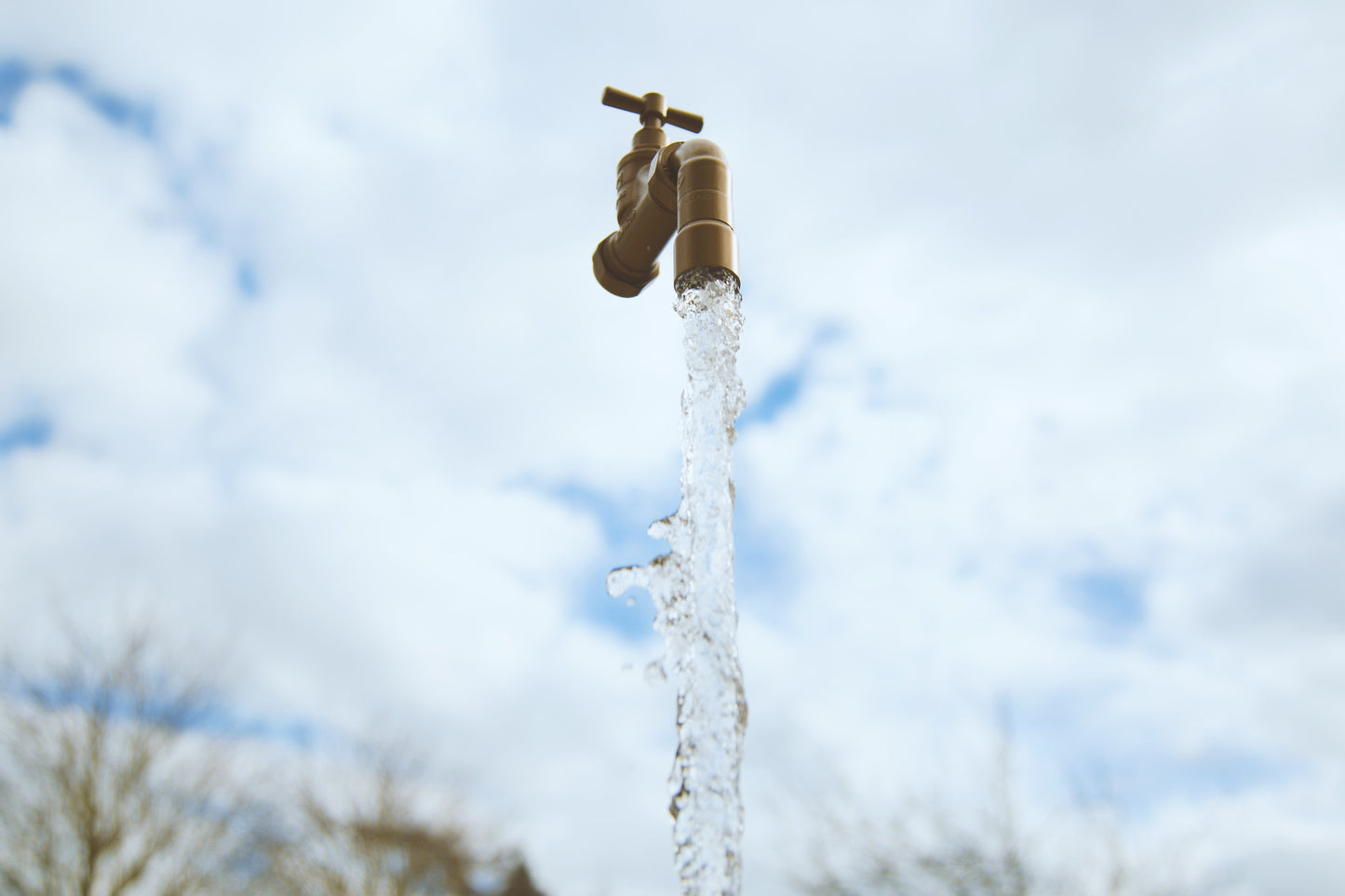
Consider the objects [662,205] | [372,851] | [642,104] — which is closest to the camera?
[662,205]

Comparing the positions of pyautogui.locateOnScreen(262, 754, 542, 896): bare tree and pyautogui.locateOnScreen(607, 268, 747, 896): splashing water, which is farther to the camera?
pyautogui.locateOnScreen(262, 754, 542, 896): bare tree

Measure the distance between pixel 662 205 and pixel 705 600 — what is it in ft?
3.20

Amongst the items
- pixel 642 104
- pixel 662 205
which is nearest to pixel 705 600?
pixel 662 205

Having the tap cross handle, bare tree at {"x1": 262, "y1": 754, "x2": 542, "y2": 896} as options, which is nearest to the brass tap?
the tap cross handle

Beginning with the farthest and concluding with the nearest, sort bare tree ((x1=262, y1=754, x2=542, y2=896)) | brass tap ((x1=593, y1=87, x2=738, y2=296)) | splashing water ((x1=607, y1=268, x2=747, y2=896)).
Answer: bare tree ((x1=262, y1=754, x2=542, y2=896)), brass tap ((x1=593, y1=87, x2=738, y2=296)), splashing water ((x1=607, y1=268, x2=747, y2=896))

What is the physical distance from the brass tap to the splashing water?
0.07 m

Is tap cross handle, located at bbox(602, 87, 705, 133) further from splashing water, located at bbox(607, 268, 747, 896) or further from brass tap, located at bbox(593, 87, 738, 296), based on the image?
splashing water, located at bbox(607, 268, 747, 896)

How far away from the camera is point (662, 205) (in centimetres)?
211

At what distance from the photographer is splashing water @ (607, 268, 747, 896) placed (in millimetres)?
1639

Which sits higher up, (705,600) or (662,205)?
(662,205)

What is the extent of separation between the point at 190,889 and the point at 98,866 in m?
1.34

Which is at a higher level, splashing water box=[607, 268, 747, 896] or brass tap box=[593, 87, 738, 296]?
brass tap box=[593, 87, 738, 296]

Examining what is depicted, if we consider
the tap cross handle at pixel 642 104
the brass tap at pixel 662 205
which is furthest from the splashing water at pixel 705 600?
the tap cross handle at pixel 642 104

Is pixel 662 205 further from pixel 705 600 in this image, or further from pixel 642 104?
pixel 705 600
